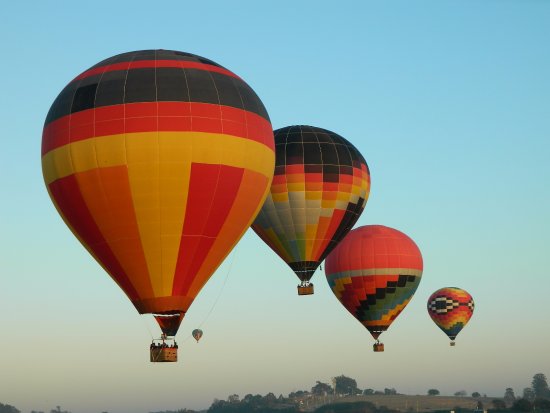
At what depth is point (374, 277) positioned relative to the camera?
182 ft

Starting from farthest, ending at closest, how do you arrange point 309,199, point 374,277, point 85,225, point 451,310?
point 451,310 → point 374,277 → point 309,199 → point 85,225

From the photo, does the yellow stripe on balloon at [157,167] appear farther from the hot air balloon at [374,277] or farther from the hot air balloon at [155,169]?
the hot air balloon at [374,277]

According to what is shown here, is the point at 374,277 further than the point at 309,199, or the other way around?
the point at 374,277

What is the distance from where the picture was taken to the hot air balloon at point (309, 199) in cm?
4694

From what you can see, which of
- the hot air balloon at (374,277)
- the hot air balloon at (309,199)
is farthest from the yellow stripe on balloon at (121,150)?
the hot air balloon at (374,277)

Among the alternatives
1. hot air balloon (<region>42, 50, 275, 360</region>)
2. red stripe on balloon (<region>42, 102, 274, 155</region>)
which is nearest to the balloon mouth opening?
hot air balloon (<region>42, 50, 275, 360</region>)

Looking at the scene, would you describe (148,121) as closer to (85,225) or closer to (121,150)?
(121,150)

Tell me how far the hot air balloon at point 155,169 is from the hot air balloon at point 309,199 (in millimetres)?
13782

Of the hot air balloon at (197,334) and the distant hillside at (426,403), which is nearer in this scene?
the hot air balloon at (197,334)

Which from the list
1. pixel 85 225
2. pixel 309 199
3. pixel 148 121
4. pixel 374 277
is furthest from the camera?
pixel 374 277

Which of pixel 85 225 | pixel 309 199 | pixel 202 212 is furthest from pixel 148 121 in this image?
pixel 309 199

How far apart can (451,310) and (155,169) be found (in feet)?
157

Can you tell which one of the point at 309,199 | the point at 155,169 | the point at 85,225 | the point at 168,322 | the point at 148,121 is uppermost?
the point at 309,199

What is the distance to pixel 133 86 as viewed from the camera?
3177cm
